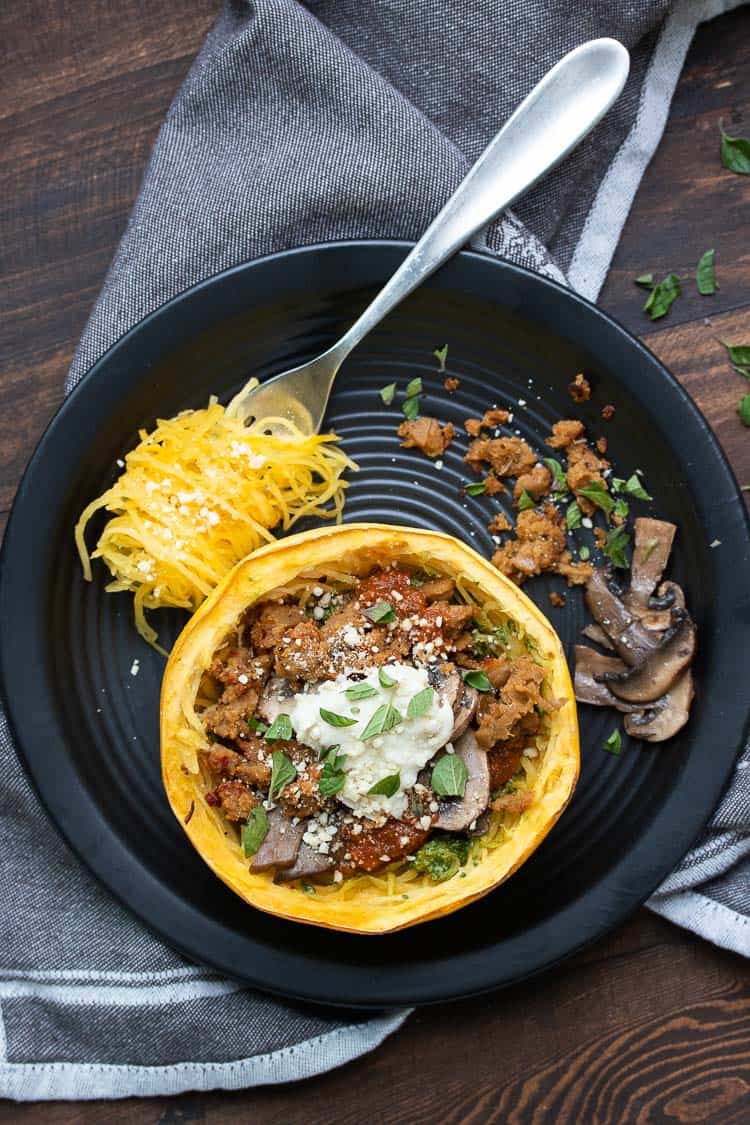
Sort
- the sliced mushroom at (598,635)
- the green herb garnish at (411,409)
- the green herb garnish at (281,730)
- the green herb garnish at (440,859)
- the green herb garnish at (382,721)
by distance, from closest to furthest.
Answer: the green herb garnish at (382,721)
the green herb garnish at (281,730)
the green herb garnish at (440,859)
the sliced mushroom at (598,635)
the green herb garnish at (411,409)

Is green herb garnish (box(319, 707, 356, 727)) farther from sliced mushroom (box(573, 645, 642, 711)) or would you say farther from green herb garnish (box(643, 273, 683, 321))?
green herb garnish (box(643, 273, 683, 321))

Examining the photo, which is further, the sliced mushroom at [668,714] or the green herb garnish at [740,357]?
the green herb garnish at [740,357]

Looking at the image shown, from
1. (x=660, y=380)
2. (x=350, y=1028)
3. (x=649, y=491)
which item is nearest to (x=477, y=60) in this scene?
(x=660, y=380)

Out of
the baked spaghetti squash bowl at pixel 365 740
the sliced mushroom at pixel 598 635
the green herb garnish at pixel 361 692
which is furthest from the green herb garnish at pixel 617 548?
the green herb garnish at pixel 361 692

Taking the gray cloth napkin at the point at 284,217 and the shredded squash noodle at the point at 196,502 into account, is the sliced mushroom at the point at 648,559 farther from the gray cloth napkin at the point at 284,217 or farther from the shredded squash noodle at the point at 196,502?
the shredded squash noodle at the point at 196,502

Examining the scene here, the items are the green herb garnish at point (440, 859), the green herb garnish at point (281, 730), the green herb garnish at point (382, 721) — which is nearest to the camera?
the green herb garnish at point (382, 721)

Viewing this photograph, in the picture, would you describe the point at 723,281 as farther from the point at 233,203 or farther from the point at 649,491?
the point at 233,203

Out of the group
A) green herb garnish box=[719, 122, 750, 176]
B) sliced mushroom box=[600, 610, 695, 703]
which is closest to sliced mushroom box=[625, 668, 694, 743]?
sliced mushroom box=[600, 610, 695, 703]
